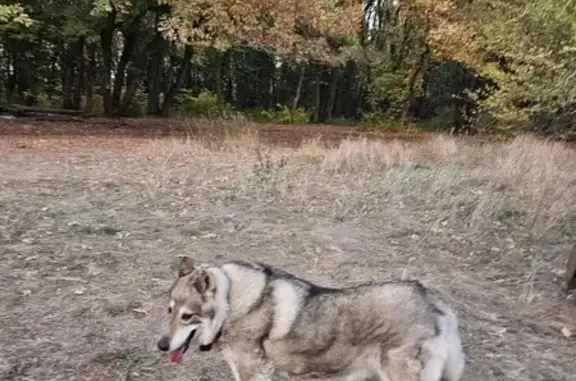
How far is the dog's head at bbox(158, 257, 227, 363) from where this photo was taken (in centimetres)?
334

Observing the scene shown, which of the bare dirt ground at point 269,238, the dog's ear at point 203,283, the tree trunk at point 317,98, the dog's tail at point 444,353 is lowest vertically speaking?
the bare dirt ground at point 269,238

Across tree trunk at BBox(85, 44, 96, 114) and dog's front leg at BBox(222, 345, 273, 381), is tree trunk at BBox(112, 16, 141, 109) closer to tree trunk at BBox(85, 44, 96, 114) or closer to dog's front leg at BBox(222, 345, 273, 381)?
tree trunk at BBox(85, 44, 96, 114)

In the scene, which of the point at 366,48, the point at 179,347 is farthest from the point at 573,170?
the point at 366,48

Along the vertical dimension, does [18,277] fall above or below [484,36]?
below

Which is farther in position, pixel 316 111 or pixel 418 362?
pixel 316 111

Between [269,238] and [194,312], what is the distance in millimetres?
3389

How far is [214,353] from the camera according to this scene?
421 centimetres

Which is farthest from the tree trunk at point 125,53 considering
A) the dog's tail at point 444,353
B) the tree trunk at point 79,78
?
the dog's tail at point 444,353

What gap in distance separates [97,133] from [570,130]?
36.5ft

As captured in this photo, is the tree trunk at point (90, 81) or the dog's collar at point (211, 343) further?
the tree trunk at point (90, 81)

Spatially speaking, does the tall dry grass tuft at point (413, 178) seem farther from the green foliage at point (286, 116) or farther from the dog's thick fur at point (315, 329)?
the green foliage at point (286, 116)

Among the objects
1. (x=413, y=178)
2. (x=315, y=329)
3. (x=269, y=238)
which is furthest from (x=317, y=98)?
(x=315, y=329)

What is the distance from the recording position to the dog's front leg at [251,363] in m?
3.46

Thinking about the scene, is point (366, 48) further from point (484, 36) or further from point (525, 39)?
point (525, 39)
